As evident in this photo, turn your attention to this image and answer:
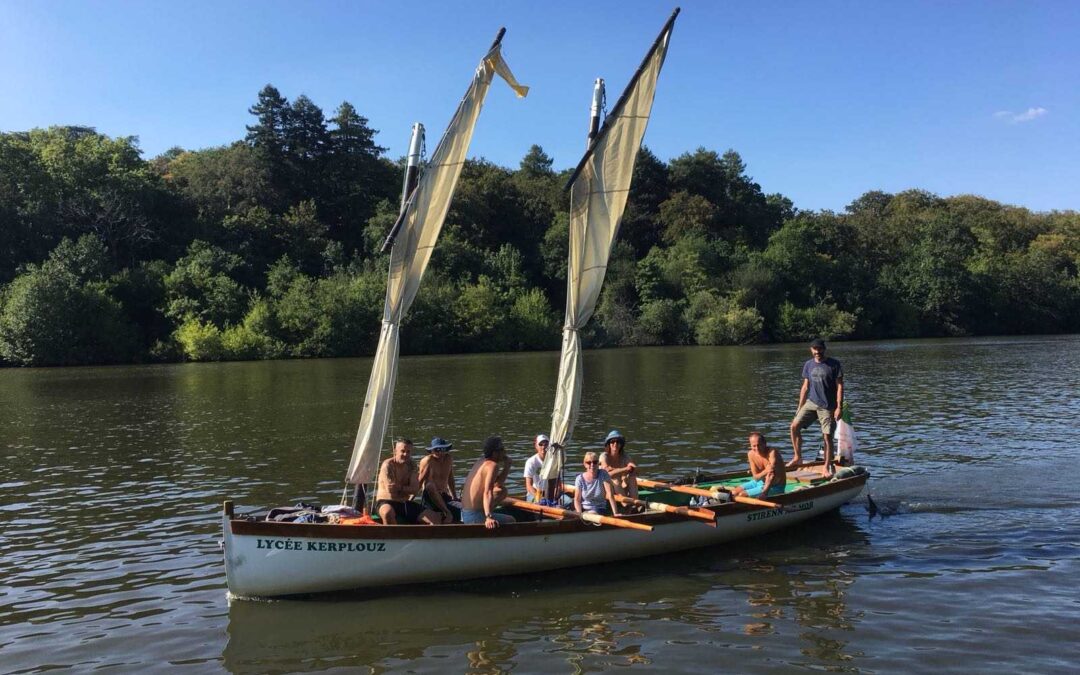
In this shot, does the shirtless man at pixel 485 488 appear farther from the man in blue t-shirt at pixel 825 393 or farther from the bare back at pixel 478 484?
the man in blue t-shirt at pixel 825 393

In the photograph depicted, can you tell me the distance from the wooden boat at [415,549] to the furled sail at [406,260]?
6.64 feet

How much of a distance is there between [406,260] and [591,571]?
21.1 feet

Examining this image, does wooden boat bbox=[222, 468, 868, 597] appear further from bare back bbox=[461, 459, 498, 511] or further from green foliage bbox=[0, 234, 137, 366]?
green foliage bbox=[0, 234, 137, 366]

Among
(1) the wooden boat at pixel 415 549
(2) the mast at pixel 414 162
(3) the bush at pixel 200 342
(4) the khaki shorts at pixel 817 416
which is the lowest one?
(1) the wooden boat at pixel 415 549

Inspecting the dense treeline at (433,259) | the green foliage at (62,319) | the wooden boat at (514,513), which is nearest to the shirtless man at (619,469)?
the wooden boat at (514,513)

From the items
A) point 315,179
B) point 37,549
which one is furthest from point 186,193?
point 37,549

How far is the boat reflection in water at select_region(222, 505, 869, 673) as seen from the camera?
460 inches

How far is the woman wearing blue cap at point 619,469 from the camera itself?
16.3 metres

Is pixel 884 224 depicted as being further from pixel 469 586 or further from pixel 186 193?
pixel 469 586

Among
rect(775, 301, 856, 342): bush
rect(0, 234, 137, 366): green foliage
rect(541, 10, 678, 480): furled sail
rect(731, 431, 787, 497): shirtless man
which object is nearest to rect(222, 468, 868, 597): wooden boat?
rect(731, 431, 787, 497): shirtless man

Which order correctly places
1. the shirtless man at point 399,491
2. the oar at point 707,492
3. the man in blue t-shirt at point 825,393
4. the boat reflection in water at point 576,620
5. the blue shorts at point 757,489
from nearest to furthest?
the boat reflection in water at point 576,620 < the shirtless man at point 399,491 < the oar at point 707,492 < the blue shorts at point 757,489 < the man in blue t-shirt at point 825,393

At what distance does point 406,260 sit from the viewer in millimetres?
15703

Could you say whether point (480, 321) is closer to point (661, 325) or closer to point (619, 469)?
point (661, 325)

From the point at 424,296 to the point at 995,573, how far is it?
8268 centimetres
